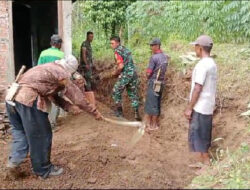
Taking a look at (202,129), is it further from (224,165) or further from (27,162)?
(27,162)

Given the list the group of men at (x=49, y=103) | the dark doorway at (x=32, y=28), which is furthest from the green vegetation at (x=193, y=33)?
the dark doorway at (x=32, y=28)

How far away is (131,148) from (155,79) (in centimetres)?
199

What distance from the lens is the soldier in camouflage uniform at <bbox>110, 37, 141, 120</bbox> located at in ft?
26.9

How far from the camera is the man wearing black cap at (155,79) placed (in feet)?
25.3

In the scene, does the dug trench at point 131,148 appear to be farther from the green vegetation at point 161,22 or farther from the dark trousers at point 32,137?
the green vegetation at point 161,22

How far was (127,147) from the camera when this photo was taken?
6.34m

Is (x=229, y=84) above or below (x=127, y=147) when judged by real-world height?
above

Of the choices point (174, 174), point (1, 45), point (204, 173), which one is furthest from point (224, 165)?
point (1, 45)

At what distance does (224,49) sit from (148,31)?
3.93 metres

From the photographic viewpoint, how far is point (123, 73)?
8.30m

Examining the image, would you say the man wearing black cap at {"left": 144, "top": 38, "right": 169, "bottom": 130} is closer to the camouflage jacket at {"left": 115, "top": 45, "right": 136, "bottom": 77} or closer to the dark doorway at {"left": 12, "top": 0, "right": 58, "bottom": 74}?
the camouflage jacket at {"left": 115, "top": 45, "right": 136, "bottom": 77}

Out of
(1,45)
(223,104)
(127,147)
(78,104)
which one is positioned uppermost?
(1,45)

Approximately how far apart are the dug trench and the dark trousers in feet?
0.77

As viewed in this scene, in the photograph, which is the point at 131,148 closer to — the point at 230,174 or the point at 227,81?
the point at 230,174
